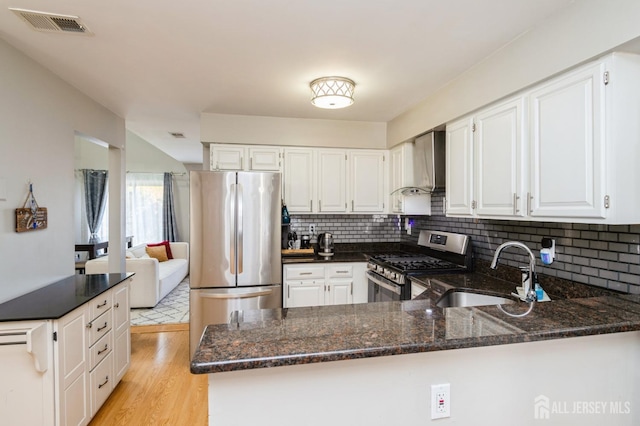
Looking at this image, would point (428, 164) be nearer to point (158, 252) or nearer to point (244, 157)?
point (244, 157)

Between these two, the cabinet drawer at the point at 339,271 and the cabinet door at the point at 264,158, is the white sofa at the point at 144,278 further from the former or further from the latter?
the cabinet drawer at the point at 339,271

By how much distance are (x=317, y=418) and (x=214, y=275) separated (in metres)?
2.21

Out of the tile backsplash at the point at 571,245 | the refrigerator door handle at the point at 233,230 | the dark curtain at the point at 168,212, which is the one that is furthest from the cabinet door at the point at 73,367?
the dark curtain at the point at 168,212

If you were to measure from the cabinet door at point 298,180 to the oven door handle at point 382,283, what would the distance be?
0.98m

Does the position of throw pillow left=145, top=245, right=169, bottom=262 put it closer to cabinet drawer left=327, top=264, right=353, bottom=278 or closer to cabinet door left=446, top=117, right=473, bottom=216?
cabinet drawer left=327, top=264, right=353, bottom=278

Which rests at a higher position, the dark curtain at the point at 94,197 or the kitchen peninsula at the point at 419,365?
the dark curtain at the point at 94,197

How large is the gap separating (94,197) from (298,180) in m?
5.28

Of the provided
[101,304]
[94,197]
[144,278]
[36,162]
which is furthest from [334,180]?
[94,197]

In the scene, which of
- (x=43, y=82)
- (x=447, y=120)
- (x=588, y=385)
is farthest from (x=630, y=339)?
(x=43, y=82)

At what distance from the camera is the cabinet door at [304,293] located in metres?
3.22

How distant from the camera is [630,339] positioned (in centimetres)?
125

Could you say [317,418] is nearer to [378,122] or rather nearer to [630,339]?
[630,339]

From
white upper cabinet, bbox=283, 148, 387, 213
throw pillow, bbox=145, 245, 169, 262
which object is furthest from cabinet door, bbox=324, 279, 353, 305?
throw pillow, bbox=145, 245, 169, 262

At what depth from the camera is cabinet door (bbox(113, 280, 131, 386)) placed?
97.5 inches
